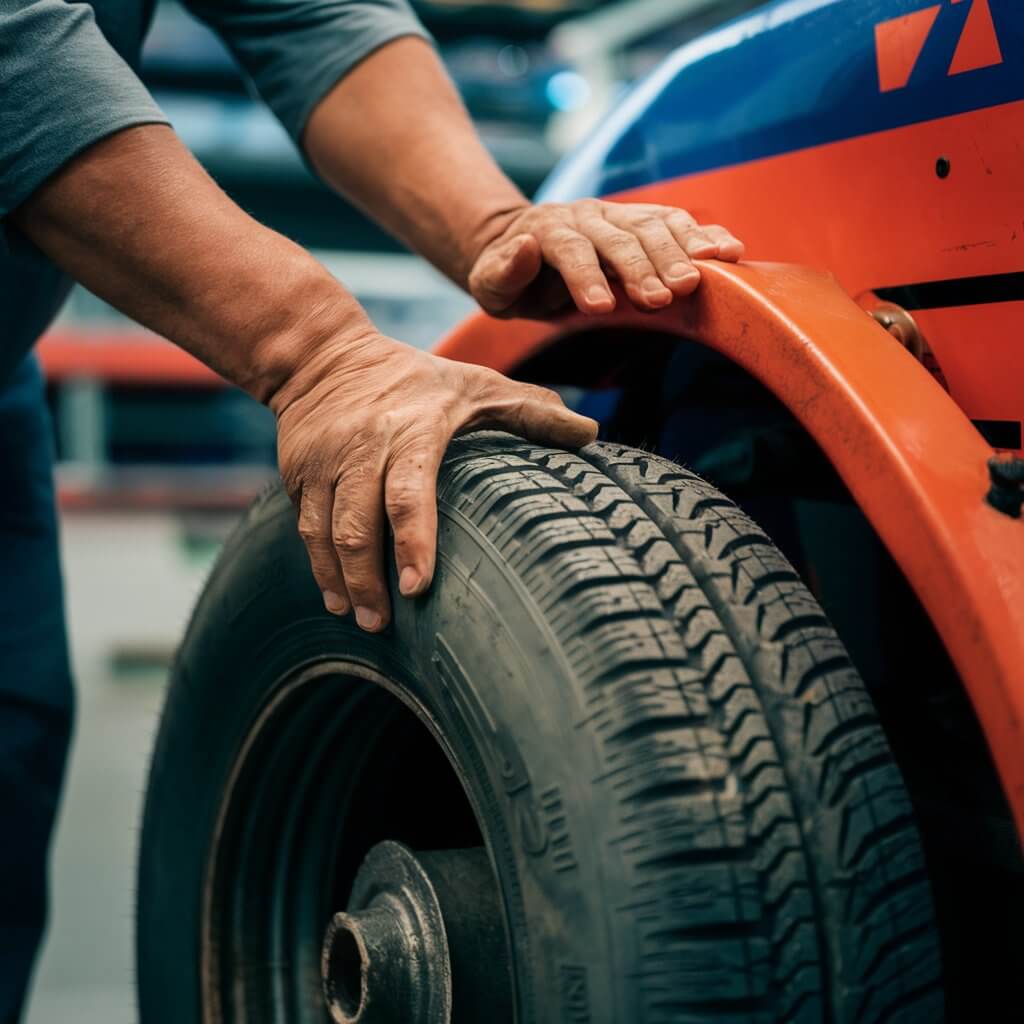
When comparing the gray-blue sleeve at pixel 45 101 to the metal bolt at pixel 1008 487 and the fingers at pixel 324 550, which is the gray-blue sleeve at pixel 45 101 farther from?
the metal bolt at pixel 1008 487

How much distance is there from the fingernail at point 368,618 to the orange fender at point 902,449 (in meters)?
0.32

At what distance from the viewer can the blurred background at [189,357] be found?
4.42m

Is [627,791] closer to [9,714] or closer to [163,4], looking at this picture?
[9,714]

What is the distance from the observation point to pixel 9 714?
166 centimetres

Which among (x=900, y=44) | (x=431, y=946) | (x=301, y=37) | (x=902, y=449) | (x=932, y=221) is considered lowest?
(x=431, y=946)

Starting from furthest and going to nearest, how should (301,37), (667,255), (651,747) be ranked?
(301,37)
(667,255)
(651,747)

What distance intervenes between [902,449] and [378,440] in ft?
1.20

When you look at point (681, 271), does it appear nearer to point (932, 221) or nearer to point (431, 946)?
point (932, 221)

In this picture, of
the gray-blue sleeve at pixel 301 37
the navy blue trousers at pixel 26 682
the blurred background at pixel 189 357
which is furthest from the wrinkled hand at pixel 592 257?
the blurred background at pixel 189 357

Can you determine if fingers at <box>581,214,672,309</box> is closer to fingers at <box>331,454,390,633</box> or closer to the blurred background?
fingers at <box>331,454,390,633</box>

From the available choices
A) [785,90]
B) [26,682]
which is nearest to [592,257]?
[785,90]

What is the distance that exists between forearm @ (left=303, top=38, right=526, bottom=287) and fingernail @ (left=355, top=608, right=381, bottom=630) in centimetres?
55

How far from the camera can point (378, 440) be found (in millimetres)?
939

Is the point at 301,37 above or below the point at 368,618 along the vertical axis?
above
